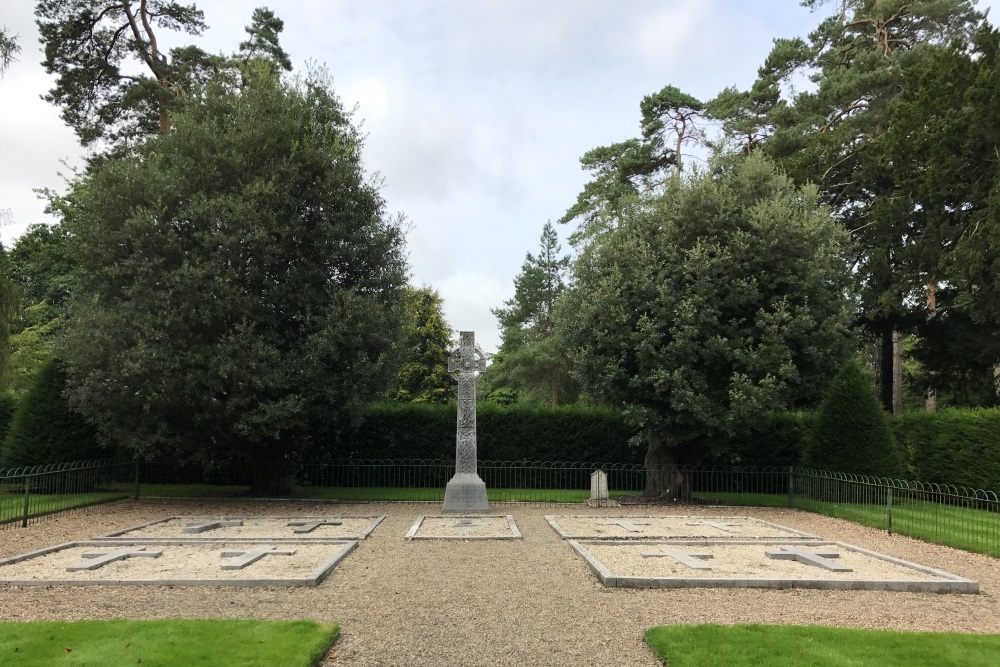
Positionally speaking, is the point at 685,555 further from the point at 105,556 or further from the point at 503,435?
the point at 503,435

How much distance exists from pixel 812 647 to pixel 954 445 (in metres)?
16.1

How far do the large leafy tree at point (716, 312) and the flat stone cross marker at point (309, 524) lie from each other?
7.19 meters

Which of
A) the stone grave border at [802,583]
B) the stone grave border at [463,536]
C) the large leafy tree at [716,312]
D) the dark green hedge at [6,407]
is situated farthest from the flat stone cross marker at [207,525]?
the dark green hedge at [6,407]

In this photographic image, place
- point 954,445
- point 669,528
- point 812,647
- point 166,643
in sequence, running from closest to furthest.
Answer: point 166,643 → point 812,647 → point 669,528 → point 954,445

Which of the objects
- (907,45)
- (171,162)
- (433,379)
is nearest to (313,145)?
(171,162)

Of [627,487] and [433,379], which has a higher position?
[433,379]

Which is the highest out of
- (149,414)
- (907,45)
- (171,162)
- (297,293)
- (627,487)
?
(907,45)

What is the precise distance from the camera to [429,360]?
146 ft

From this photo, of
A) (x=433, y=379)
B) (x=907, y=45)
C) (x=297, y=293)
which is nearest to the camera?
(x=297, y=293)

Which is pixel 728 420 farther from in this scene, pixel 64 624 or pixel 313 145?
pixel 64 624

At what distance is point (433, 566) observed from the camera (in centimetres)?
976

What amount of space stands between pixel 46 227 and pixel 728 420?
37282 millimetres

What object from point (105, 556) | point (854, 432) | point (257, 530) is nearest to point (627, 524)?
point (257, 530)

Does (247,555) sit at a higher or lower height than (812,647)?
lower
